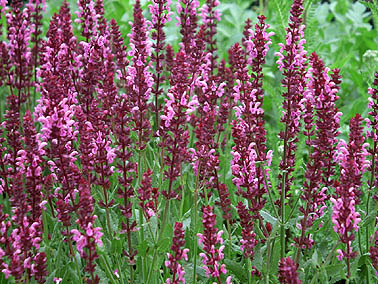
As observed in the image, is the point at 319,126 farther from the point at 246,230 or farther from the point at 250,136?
the point at 246,230

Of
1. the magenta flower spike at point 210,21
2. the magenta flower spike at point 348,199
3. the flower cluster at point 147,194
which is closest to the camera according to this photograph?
the magenta flower spike at point 348,199

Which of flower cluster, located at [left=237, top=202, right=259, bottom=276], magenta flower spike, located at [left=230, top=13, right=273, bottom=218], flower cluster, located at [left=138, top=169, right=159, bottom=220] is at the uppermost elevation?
magenta flower spike, located at [left=230, top=13, right=273, bottom=218]

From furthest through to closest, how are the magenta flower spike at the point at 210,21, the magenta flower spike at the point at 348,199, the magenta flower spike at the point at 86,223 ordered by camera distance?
the magenta flower spike at the point at 210,21 → the magenta flower spike at the point at 348,199 → the magenta flower spike at the point at 86,223

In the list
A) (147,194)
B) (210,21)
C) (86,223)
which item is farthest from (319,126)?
(210,21)

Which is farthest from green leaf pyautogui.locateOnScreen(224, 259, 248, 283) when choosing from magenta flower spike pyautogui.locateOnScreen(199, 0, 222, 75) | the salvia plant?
magenta flower spike pyautogui.locateOnScreen(199, 0, 222, 75)

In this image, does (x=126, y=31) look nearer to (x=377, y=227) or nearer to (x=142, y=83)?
(x=142, y=83)

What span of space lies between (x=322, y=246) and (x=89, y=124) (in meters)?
1.50

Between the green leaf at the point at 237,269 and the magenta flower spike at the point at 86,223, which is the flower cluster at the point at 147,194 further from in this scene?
the green leaf at the point at 237,269

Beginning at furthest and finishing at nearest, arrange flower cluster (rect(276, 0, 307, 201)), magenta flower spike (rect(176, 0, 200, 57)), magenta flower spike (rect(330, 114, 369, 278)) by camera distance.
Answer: magenta flower spike (rect(176, 0, 200, 57)), flower cluster (rect(276, 0, 307, 201)), magenta flower spike (rect(330, 114, 369, 278))

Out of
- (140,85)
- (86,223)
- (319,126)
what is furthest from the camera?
(140,85)

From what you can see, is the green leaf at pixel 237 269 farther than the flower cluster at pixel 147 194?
Yes

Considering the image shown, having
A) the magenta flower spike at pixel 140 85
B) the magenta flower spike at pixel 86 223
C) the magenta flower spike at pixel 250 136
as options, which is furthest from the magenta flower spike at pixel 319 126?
the magenta flower spike at pixel 86 223

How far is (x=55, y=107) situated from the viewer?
237cm

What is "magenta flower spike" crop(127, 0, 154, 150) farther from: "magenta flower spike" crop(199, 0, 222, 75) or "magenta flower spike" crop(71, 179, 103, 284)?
"magenta flower spike" crop(199, 0, 222, 75)
